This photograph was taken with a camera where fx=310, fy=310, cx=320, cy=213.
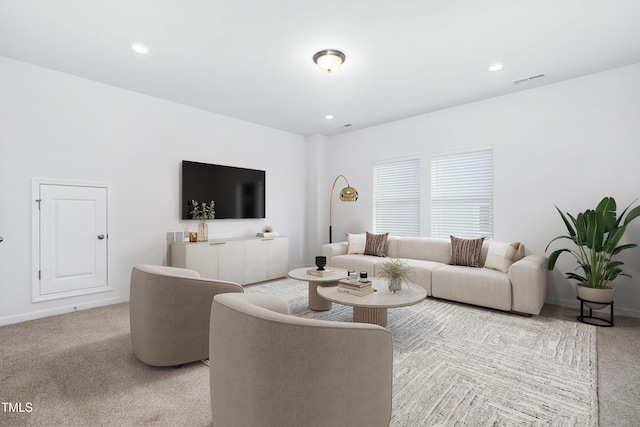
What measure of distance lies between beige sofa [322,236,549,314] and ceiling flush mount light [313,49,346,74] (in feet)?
9.02

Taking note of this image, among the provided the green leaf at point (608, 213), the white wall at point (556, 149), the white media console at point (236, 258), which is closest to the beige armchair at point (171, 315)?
the white media console at point (236, 258)

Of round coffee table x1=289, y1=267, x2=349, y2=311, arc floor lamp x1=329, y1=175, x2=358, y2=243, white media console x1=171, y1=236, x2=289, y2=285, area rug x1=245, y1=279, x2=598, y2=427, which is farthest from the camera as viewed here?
arc floor lamp x1=329, y1=175, x2=358, y2=243

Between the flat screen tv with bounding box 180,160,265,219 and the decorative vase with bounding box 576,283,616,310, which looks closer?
the decorative vase with bounding box 576,283,616,310

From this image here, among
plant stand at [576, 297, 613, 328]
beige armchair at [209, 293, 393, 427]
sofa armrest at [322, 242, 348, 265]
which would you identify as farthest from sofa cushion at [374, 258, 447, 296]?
beige armchair at [209, 293, 393, 427]

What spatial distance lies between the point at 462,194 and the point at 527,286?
1.81 metres

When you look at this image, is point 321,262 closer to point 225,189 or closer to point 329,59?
point 329,59

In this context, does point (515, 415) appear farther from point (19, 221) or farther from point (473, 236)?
point (19, 221)

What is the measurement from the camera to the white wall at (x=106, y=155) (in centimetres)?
326

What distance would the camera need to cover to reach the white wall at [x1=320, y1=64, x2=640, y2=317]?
→ 3.48 metres

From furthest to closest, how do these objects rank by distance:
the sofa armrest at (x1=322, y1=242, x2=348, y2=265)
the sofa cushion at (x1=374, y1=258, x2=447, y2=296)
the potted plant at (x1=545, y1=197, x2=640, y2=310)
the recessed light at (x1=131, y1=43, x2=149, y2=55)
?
the sofa armrest at (x1=322, y1=242, x2=348, y2=265) < the sofa cushion at (x1=374, y1=258, x2=447, y2=296) < the potted plant at (x1=545, y1=197, x2=640, y2=310) < the recessed light at (x1=131, y1=43, x2=149, y2=55)

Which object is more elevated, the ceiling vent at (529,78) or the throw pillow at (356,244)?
the ceiling vent at (529,78)

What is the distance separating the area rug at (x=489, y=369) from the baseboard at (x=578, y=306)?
76 centimetres

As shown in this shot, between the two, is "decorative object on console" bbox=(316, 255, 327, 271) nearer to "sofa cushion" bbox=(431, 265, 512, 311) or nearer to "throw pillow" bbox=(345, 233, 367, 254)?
"sofa cushion" bbox=(431, 265, 512, 311)

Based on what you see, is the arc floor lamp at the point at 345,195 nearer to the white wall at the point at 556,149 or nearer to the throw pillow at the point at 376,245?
the throw pillow at the point at 376,245
